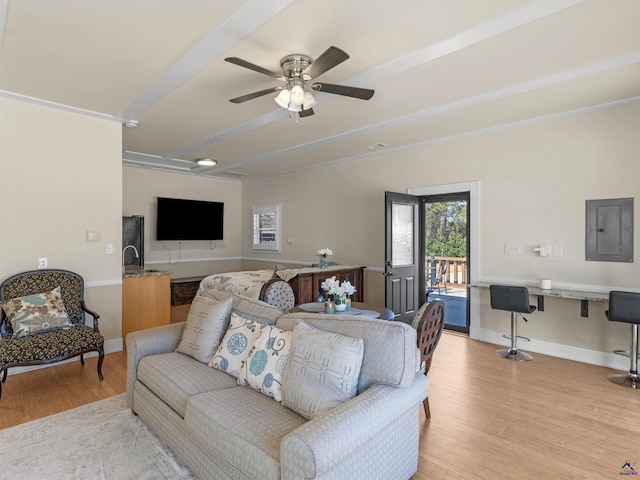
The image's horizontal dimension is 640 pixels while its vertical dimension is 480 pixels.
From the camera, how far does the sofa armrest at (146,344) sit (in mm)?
2629

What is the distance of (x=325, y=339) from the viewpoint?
185cm

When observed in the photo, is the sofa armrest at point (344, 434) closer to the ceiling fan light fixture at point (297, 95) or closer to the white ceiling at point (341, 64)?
the ceiling fan light fixture at point (297, 95)

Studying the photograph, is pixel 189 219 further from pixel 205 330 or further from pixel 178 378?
pixel 178 378

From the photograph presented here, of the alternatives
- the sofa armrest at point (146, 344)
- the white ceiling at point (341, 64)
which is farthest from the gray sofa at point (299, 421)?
the white ceiling at point (341, 64)

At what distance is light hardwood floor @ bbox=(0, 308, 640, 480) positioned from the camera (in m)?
2.17

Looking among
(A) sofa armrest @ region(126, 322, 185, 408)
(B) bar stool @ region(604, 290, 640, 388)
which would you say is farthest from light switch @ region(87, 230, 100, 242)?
(B) bar stool @ region(604, 290, 640, 388)

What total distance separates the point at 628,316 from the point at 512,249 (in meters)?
1.40

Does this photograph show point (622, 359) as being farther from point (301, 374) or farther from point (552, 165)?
point (301, 374)

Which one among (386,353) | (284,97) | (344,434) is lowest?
(344,434)

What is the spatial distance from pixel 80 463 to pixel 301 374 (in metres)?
1.56

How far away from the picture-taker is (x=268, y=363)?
2053 millimetres

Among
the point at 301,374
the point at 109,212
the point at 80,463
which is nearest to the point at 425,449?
the point at 301,374

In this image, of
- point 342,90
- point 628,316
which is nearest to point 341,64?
point 342,90

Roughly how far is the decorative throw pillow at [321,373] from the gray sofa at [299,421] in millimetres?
72
